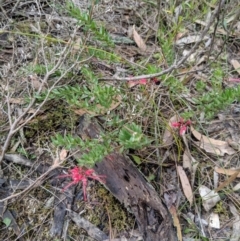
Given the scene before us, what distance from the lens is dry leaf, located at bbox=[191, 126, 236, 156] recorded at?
5.66 ft

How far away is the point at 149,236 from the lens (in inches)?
58.3

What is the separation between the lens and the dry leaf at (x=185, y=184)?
1.61 m

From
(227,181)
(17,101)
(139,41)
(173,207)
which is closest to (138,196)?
(173,207)

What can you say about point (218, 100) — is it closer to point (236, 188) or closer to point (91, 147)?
point (236, 188)

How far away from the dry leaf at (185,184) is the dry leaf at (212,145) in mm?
150

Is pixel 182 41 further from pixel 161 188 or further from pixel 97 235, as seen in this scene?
pixel 97 235

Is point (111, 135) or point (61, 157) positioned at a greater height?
point (111, 135)

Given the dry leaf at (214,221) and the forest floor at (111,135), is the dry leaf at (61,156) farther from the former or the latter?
the dry leaf at (214,221)

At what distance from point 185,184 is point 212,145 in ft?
0.74

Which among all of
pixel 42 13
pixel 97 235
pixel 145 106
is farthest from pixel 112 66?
pixel 97 235

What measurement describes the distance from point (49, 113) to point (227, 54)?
0.96m

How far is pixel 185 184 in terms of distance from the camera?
1633 millimetres

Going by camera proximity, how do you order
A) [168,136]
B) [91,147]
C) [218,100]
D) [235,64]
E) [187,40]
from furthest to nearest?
[187,40] → [235,64] → [168,136] → [218,100] → [91,147]

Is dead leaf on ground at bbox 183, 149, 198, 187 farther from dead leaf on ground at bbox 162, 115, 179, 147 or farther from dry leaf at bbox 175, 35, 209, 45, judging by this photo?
dry leaf at bbox 175, 35, 209, 45
